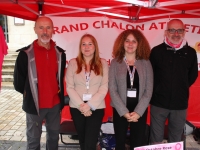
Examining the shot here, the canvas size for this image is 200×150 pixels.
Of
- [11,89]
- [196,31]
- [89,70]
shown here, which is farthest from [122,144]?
[11,89]

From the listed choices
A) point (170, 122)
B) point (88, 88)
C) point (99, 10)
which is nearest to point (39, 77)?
point (88, 88)

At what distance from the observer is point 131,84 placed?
2199 millimetres

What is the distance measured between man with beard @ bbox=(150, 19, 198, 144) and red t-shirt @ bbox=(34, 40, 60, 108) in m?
1.13

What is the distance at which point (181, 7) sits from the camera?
3.27 m

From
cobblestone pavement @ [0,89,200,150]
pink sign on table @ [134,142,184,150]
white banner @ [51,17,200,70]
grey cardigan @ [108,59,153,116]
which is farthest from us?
white banner @ [51,17,200,70]

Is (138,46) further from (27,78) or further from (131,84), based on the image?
(27,78)

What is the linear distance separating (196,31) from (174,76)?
1.83m

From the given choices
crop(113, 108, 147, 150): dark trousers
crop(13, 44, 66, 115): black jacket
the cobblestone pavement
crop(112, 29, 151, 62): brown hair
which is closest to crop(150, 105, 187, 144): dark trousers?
crop(113, 108, 147, 150): dark trousers

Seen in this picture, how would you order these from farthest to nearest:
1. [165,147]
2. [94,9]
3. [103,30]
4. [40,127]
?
[103,30] < [94,9] < [40,127] < [165,147]

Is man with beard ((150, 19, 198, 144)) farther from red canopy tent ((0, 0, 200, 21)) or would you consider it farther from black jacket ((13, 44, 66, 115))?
black jacket ((13, 44, 66, 115))

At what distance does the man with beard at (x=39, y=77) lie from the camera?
222cm

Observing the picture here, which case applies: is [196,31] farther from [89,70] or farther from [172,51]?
[89,70]

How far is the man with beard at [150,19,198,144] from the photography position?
231 cm

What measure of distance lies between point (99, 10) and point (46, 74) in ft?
5.37
